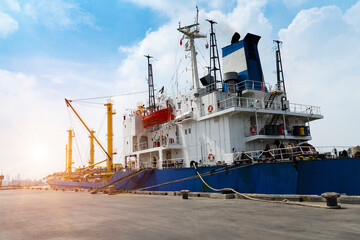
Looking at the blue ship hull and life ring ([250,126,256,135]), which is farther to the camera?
life ring ([250,126,256,135])

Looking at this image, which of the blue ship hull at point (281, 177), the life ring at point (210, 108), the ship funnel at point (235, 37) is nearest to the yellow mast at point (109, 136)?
the blue ship hull at point (281, 177)

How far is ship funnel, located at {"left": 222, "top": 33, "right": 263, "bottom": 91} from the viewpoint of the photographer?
21.6m

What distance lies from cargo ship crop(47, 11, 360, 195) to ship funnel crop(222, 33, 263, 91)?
2.9 inches

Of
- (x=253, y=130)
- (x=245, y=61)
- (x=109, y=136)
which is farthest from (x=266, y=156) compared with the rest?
(x=109, y=136)

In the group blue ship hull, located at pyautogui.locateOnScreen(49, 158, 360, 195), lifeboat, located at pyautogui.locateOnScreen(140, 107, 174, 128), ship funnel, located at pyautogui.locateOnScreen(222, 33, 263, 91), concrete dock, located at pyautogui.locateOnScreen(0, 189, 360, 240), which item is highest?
ship funnel, located at pyautogui.locateOnScreen(222, 33, 263, 91)

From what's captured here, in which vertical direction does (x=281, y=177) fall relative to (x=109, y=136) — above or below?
below

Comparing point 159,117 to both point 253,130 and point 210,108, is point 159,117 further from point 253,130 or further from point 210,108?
point 253,130

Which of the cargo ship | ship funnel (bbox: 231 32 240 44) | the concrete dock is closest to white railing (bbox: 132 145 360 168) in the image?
the cargo ship

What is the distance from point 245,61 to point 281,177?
985cm

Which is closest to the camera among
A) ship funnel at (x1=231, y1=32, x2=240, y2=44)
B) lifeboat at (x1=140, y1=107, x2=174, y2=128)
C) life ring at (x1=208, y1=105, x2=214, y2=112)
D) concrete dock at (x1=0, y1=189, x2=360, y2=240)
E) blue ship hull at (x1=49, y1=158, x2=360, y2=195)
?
concrete dock at (x1=0, y1=189, x2=360, y2=240)

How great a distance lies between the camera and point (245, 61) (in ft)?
70.9

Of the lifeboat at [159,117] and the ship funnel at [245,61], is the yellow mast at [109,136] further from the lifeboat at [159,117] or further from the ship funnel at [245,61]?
the ship funnel at [245,61]

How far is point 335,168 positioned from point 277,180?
2.90 meters

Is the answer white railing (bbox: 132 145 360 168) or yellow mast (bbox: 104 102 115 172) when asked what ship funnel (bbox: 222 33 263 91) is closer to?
white railing (bbox: 132 145 360 168)
